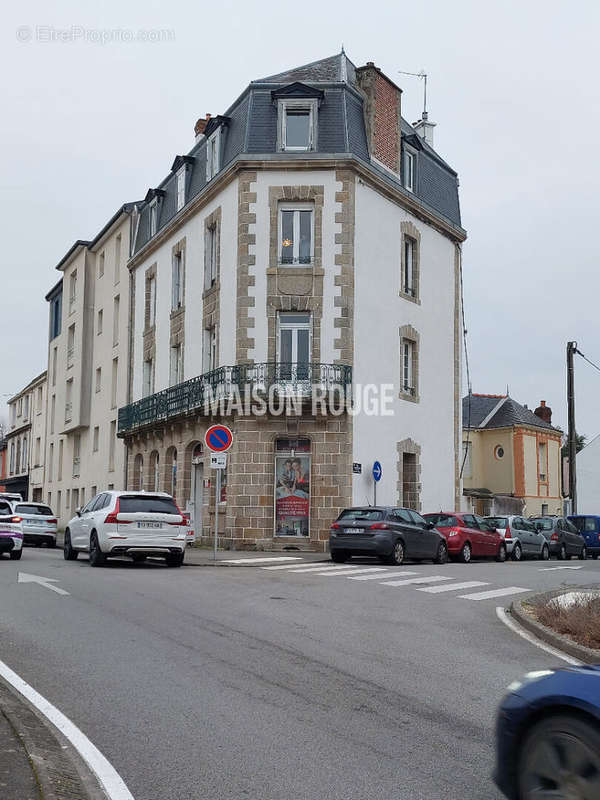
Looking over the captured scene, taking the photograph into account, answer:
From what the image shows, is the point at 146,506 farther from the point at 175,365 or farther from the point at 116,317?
the point at 116,317

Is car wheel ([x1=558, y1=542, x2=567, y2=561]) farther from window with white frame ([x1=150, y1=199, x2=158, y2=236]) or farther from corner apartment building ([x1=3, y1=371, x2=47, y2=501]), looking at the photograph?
corner apartment building ([x1=3, y1=371, x2=47, y2=501])

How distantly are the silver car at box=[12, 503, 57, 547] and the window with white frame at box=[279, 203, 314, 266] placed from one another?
13.5 metres

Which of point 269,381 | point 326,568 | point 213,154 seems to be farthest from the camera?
point 213,154

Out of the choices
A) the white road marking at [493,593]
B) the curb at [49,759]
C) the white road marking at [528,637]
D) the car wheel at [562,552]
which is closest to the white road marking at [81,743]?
the curb at [49,759]

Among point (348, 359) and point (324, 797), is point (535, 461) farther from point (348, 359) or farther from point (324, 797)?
point (324, 797)

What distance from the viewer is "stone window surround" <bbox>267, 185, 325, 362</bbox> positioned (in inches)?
1126

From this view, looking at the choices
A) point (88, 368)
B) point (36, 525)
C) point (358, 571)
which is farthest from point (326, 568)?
point (88, 368)

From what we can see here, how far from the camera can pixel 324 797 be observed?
4.83m

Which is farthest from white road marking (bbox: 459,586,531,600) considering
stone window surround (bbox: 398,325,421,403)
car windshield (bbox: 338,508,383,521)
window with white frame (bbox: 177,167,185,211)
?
window with white frame (bbox: 177,167,185,211)

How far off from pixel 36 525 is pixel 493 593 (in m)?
22.7

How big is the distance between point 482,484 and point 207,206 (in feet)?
88.0

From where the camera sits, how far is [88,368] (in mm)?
47406

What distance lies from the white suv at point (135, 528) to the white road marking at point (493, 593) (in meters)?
6.79

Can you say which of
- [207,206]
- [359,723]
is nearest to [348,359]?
[207,206]
